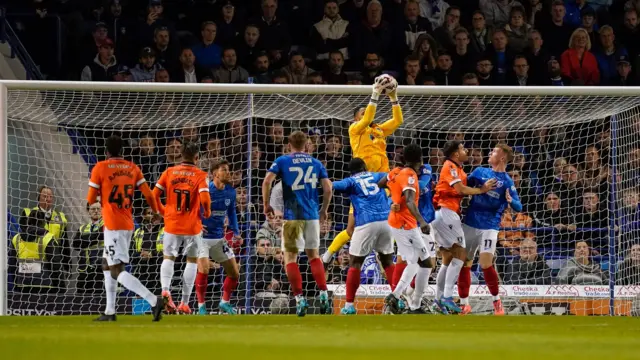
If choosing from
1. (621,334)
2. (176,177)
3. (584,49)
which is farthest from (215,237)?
(584,49)

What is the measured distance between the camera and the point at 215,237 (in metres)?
14.2

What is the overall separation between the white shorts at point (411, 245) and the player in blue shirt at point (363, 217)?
139 mm

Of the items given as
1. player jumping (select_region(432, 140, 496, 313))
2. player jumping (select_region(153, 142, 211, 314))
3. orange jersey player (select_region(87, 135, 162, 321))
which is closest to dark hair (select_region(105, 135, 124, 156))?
orange jersey player (select_region(87, 135, 162, 321))

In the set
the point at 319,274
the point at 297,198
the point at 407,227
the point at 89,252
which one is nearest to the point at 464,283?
the point at 407,227

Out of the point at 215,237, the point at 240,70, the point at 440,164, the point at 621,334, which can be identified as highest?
the point at 240,70

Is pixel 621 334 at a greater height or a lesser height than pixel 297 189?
lesser

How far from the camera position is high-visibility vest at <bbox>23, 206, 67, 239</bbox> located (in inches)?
595

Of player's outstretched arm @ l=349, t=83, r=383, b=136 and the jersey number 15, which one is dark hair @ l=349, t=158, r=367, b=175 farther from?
the jersey number 15

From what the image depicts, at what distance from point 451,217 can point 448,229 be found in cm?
14

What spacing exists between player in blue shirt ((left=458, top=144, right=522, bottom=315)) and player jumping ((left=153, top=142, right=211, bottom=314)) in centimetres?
316

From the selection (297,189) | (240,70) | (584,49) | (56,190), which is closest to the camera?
(297,189)

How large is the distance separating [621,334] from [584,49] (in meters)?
11.1

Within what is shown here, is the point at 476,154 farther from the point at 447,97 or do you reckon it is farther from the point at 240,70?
the point at 240,70

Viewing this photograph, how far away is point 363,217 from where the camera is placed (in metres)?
13.4
